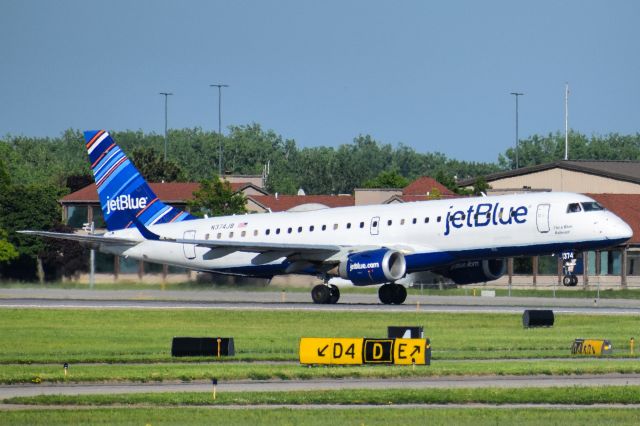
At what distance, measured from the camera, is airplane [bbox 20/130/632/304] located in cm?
5712

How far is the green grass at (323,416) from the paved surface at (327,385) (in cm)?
317

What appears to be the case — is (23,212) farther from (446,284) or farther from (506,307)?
(506,307)

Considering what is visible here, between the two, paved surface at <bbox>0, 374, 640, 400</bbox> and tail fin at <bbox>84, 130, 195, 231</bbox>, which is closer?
paved surface at <bbox>0, 374, 640, 400</bbox>

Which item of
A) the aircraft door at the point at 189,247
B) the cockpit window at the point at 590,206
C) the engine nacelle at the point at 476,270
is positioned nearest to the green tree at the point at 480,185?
the aircraft door at the point at 189,247

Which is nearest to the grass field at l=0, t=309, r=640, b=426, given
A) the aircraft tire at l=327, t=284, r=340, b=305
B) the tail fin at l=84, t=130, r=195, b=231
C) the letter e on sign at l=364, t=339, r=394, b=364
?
the letter e on sign at l=364, t=339, r=394, b=364

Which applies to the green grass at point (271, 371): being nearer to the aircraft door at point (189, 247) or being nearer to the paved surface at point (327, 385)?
the paved surface at point (327, 385)

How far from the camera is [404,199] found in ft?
373

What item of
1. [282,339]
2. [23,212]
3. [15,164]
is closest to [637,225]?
[23,212]

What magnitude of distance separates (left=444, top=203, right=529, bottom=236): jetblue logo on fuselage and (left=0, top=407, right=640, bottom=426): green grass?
31.4 meters

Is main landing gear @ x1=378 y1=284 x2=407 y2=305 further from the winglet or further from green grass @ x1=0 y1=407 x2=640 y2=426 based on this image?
green grass @ x1=0 y1=407 x2=640 y2=426

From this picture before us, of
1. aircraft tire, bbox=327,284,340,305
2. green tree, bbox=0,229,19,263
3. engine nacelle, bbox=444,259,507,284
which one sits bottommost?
aircraft tire, bbox=327,284,340,305

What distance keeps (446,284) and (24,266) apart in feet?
90.7

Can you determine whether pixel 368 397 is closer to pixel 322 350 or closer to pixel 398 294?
pixel 322 350

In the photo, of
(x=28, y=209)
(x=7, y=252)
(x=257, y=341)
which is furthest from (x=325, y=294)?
(x=28, y=209)
